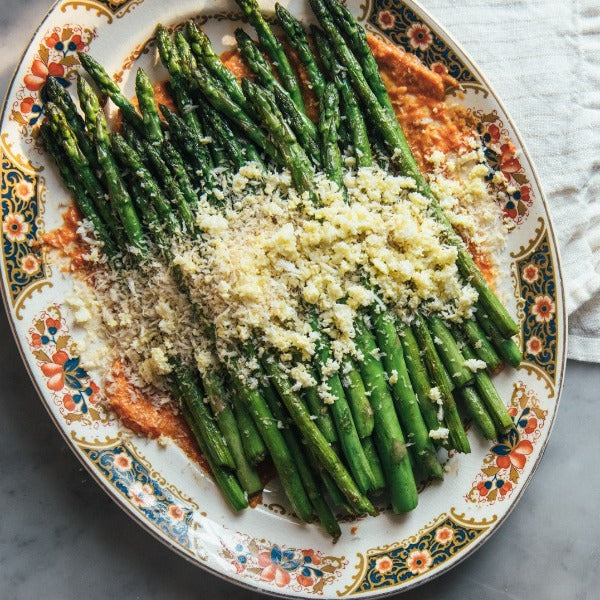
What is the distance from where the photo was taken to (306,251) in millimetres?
2924

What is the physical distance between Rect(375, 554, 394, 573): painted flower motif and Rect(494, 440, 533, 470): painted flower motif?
67 centimetres

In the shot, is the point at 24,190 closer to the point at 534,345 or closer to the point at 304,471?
the point at 304,471

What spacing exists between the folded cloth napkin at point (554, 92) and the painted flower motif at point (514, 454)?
0.70 meters

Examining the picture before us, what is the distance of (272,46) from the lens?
10.5ft

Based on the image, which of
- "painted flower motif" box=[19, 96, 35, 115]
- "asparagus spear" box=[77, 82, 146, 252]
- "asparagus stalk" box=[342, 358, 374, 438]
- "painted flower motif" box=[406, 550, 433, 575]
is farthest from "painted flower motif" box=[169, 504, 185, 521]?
"painted flower motif" box=[19, 96, 35, 115]

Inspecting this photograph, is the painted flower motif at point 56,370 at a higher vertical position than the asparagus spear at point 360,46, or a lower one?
lower

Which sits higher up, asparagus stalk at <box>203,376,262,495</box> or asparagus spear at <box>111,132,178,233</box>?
asparagus spear at <box>111,132,178,233</box>

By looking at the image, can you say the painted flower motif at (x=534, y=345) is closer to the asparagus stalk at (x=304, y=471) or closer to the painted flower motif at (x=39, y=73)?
the asparagus stalk at (x=304, y=471)

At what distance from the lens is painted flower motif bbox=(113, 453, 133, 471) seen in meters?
3.05

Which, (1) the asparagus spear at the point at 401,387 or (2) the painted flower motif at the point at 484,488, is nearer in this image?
(1) the asparagus spear at the point at 401,387

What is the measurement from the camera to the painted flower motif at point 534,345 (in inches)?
127

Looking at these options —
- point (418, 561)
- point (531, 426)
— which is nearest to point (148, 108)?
point (531, 426)

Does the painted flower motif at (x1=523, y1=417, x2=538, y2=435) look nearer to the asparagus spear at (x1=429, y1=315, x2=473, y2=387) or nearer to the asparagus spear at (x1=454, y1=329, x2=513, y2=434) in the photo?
the asparagus spear at (x1=454, y1=329, x2=513, y2=434)

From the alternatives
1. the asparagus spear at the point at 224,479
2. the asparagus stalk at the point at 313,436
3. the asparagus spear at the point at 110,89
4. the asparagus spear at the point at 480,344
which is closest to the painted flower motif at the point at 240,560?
the asparagus spear at the point at 224,479
